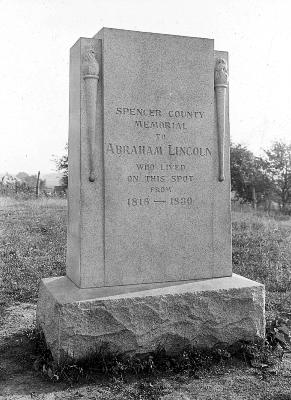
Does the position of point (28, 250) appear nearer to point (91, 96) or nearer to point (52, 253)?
point (52, 253)

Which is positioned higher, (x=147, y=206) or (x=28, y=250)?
(x=147, y=206)

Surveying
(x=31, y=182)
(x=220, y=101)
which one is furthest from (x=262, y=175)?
(x=220, y=101)

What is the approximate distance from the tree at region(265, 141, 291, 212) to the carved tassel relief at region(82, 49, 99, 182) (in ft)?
91.7

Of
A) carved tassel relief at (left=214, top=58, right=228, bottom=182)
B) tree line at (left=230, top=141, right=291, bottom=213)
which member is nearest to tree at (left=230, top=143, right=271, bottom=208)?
tree line at (left=230, top=141, right=291, bottom=213)

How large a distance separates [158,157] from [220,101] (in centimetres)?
82

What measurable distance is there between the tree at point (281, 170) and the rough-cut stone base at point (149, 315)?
89.6 ft

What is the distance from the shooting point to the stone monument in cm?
390

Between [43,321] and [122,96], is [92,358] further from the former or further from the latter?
[122,96]

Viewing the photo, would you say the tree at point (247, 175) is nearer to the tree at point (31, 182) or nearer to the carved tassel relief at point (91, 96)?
the tree at point (31, 182)

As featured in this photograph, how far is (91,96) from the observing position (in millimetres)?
3934

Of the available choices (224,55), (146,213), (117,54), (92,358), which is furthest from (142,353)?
(224,55)

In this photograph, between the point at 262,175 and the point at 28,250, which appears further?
the point at 262,175

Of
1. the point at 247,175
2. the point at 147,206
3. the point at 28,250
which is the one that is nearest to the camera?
the point at 147,206

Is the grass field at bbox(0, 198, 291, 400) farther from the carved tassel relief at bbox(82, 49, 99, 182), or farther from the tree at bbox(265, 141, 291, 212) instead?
the tree at bbox(265, 141, 291, 212)
